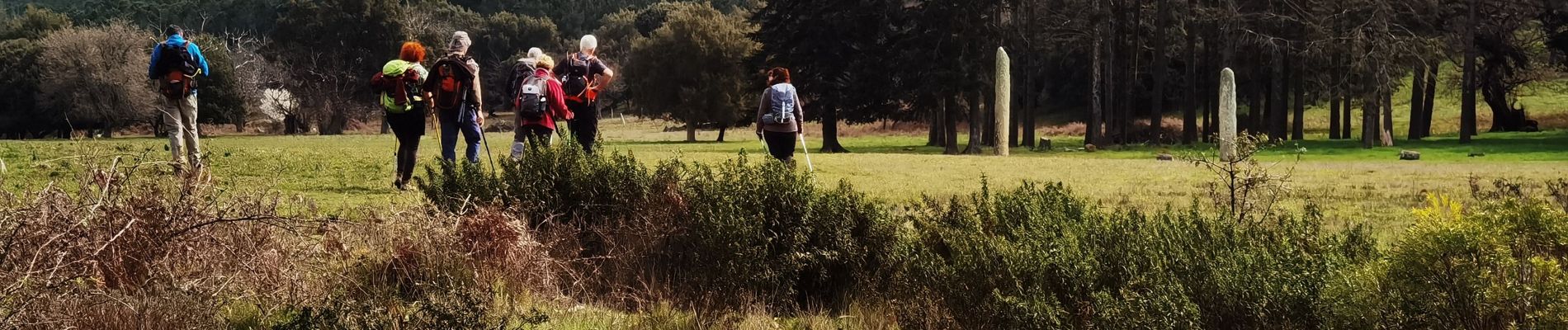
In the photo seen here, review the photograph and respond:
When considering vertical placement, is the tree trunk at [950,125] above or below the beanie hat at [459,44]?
below

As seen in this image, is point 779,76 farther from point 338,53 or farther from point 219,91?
point 338,53

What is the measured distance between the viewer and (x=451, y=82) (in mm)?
12180

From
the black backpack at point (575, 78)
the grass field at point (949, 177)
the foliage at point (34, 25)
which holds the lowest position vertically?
the grass field at point (949, 177)

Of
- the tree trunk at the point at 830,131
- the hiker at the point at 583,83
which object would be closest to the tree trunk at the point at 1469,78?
the tree trunk at the point at 830,131

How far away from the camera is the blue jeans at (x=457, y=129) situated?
39.6 feet

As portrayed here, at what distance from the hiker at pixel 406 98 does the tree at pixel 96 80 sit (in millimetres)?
55174

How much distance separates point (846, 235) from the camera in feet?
24.0

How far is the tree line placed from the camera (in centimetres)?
4209

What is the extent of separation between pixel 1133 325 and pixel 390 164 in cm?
1280

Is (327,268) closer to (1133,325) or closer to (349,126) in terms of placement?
(1133,325)

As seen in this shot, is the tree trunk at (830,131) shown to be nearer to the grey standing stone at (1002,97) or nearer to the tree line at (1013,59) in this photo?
the tree line at (1013,59)

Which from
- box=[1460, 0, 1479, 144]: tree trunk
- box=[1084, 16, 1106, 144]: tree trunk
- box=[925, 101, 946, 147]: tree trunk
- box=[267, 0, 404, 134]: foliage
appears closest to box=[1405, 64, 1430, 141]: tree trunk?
box=[1460, 0, 1479, 144]: tree trunk

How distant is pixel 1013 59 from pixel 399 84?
133 ft

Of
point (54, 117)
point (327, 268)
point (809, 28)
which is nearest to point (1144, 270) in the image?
point (327, 268)
